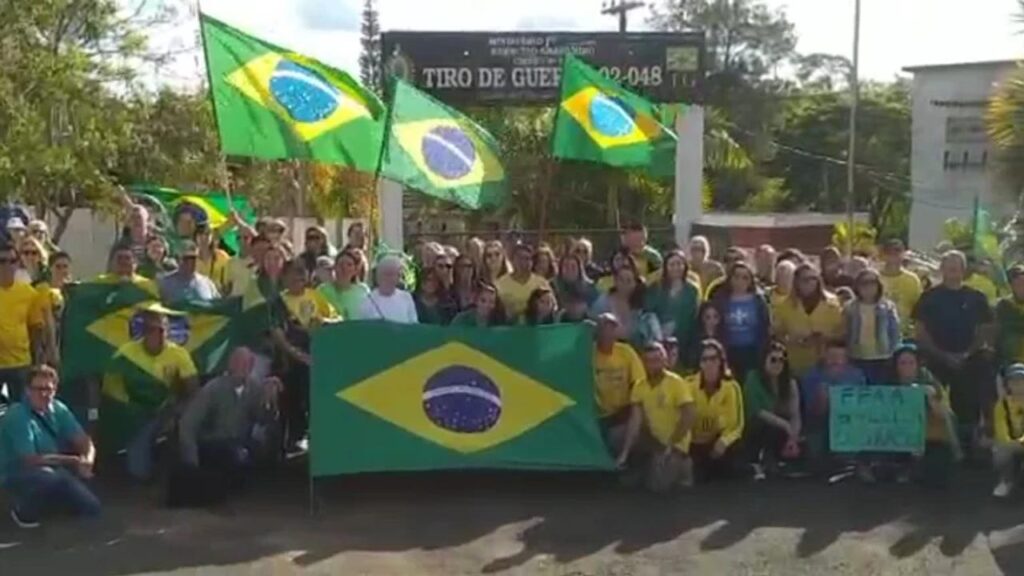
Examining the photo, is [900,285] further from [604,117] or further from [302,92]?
[302,92]

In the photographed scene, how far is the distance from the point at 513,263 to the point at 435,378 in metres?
1.73

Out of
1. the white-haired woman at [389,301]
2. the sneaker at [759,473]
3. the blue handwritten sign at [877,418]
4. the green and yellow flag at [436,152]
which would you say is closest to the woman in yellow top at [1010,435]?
the blue handwritten sign at [877,418]

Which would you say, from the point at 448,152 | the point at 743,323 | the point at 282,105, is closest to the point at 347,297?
the point at 282,105

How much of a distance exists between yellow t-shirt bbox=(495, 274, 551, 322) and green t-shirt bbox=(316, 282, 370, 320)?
1.03 m

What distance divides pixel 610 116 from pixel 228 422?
4757 mm

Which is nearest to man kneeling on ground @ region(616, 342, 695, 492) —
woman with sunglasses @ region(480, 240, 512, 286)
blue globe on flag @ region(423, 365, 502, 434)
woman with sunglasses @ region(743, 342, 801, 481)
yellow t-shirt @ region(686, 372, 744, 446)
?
yellow t-shirt @ region(686, 372, 744, 446)

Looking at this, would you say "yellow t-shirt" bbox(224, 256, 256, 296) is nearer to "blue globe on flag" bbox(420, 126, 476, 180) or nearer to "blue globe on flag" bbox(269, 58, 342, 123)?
"blue globe on flag" bbox(269, 58, 342, 123)

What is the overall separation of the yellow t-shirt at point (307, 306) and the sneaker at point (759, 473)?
3.11 metres

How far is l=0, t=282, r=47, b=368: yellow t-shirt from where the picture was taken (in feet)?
32.5

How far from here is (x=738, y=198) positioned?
187 feet

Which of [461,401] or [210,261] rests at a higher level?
[210,261]

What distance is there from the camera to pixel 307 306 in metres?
10.2

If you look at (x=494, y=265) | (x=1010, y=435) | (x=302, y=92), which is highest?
(x=302, y=92)

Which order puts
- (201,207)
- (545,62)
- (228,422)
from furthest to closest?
(545,62) → (201,207) → (228,422)
